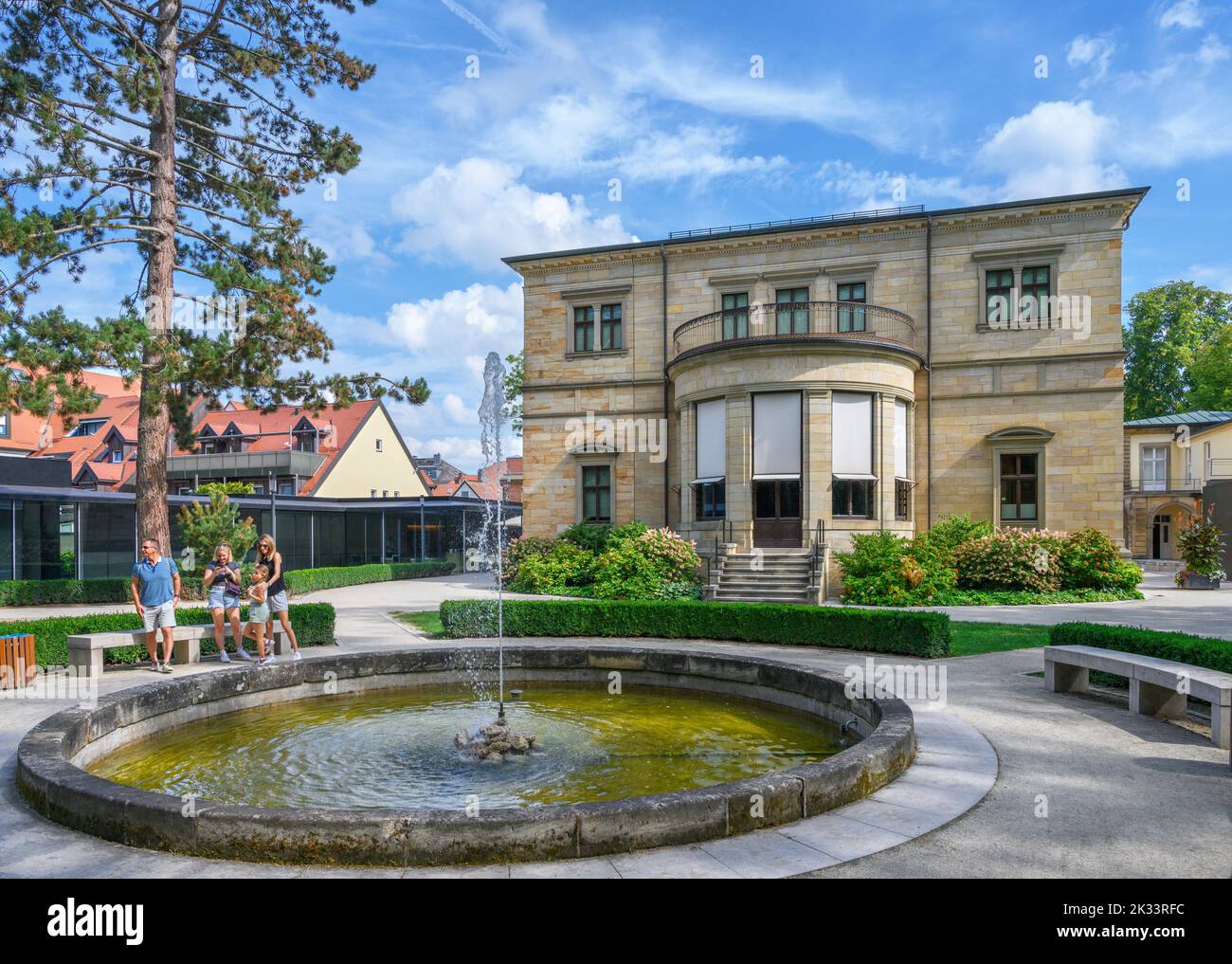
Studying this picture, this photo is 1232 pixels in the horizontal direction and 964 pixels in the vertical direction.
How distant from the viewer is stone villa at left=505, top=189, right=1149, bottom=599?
80.5 feet

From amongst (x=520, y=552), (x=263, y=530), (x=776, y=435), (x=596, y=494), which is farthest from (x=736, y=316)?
(x=263, y=530)

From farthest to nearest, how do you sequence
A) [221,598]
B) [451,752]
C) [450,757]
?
[221,598], [451,752], [450,757]

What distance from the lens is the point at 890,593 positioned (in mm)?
20156

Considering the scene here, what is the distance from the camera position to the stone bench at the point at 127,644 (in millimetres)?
11812

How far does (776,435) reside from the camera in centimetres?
2478

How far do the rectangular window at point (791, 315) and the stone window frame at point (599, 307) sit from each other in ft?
17.6

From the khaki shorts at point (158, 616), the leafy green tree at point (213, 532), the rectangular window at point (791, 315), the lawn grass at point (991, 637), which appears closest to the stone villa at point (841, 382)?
the rectangular window at point (791, 315)

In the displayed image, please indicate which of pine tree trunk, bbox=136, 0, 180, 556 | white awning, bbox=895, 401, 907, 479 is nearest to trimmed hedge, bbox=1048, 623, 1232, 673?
white awning, bbox=895, 401, 907, 479

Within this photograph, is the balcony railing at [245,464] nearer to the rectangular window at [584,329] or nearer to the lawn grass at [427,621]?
the rectangular window at [584,329]

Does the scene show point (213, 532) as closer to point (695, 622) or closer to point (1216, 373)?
point (695, 622)

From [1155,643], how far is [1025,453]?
17.7m

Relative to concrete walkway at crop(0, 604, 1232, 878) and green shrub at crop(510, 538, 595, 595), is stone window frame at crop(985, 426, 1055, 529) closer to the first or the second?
green shrub at crop(510, 538, 595, 595)

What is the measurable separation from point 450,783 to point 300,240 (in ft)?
60.9
